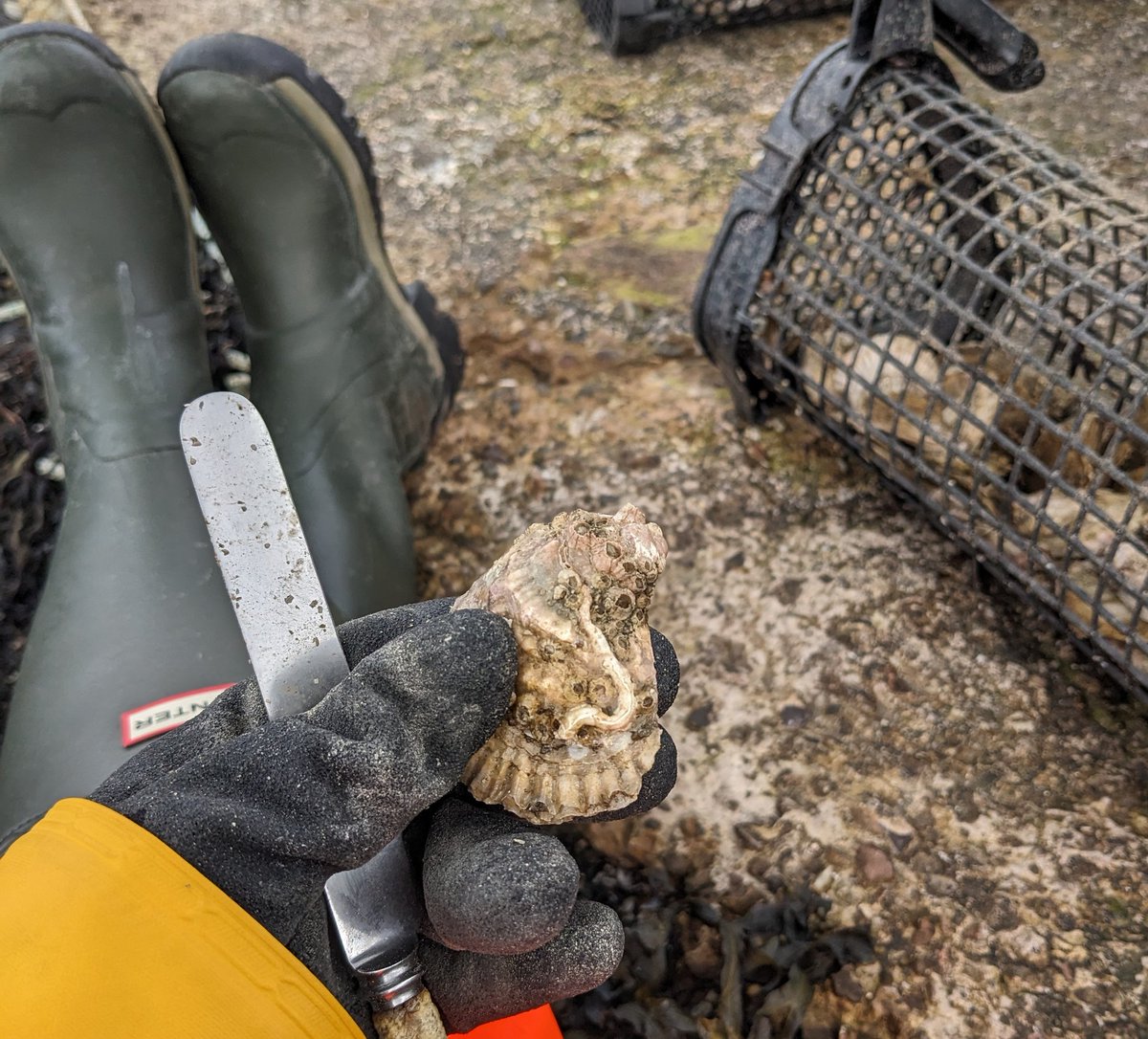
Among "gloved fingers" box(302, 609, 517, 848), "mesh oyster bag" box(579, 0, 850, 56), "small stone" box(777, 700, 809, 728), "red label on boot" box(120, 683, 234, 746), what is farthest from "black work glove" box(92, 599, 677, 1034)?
"mesh oyster bag" box(579, 0, 850, 56)

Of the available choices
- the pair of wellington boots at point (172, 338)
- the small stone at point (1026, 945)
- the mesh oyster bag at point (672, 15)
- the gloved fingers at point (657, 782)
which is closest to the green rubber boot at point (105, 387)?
the pair of wellington boots at point (172, 338)

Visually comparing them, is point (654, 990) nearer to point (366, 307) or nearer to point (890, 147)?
point (366, 307)

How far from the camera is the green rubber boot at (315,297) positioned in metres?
1.41

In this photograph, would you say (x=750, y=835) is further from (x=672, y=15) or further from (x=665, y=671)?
(x=672, y=15)

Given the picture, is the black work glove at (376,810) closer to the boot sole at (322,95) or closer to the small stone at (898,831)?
the small stone at (898,831)

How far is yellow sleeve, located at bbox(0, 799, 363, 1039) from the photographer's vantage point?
1.99 feet

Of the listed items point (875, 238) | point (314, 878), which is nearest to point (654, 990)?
point (314, 878)

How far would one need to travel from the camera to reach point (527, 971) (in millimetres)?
839

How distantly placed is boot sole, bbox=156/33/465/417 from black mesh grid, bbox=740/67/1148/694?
546 mm

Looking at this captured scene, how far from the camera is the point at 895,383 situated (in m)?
1.41

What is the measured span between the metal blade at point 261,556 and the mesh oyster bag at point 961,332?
80 cm

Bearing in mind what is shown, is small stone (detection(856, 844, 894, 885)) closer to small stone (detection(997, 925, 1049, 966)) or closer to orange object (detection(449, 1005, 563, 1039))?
small stone (detection(997, 925, 1049, 966))

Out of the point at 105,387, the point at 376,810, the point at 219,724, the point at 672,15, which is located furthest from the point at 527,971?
the point at 672,15

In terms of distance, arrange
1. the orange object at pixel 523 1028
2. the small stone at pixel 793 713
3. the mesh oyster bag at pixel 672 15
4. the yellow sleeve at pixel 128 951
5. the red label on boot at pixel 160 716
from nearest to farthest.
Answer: the yellow sleeve at pixel 128 951 → the orange object at pixel 523 1028 → the red label on boot at pixel 160 716 → the small stone at pixel 793 713 → the mesh oyster bag at pixel 672 15
